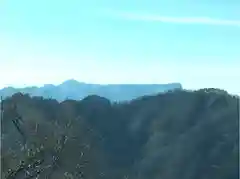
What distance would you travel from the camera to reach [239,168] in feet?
89.9

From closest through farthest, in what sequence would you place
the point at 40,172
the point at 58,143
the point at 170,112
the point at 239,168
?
the point at 40,172 → the point at 58,143 → the point at 239,168 → the point at 170,112

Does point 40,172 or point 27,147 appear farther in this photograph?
point 27,147

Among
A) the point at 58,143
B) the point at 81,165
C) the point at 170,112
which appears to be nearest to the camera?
the point at 58,143

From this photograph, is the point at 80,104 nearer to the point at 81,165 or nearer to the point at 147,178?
the point at 147,178

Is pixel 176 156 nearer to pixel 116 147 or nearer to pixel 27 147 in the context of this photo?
pixel 116 147

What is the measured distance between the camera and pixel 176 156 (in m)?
30.7

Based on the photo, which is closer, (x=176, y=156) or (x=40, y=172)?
(x=40, y=172)

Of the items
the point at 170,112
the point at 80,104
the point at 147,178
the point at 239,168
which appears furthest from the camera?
the point at 170,112

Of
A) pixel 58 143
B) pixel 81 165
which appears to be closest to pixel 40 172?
pixel 58 143

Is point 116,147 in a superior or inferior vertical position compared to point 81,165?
inferior

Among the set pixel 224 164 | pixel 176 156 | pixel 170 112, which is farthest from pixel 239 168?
pixel 170 112

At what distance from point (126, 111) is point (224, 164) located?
33.9 feet

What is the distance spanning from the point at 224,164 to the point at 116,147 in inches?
300

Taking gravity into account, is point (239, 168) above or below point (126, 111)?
below
